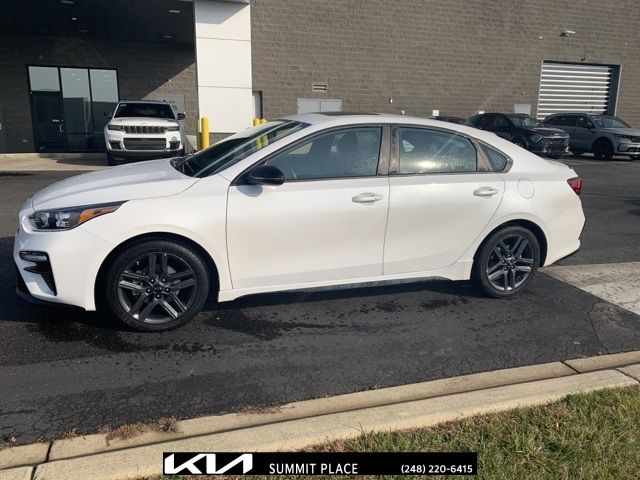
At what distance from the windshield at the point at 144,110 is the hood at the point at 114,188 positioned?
37.1ft

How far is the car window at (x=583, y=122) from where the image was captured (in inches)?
763

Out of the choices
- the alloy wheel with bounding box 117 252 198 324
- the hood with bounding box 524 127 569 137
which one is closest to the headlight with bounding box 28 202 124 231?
the alloy wheel with bounding box 117 252 198 324

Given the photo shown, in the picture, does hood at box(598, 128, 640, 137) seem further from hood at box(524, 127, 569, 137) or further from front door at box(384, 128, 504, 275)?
front door at box(384, 128, 504, 275)

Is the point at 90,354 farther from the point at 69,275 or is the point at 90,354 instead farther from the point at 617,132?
the point at 617,132

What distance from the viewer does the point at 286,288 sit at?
13.3 feet

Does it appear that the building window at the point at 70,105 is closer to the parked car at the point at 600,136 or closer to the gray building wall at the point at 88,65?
the gray building wall at the point at 88,65

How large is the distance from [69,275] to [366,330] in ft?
7.22

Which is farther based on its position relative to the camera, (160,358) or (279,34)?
(279,34)

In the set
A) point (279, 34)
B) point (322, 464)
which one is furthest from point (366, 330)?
point (279, 34)

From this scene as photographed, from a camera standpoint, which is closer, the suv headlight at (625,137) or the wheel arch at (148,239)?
the wheel arch at (148,239)

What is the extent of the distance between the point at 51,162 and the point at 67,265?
Result: 15.3 m

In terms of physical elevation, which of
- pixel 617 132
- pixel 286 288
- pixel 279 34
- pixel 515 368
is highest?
pixel 279 34

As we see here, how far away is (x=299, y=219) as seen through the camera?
12.9 feet

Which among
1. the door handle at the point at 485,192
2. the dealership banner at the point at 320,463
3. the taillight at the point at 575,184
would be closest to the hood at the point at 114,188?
the dealership banner at the point at 320,463
